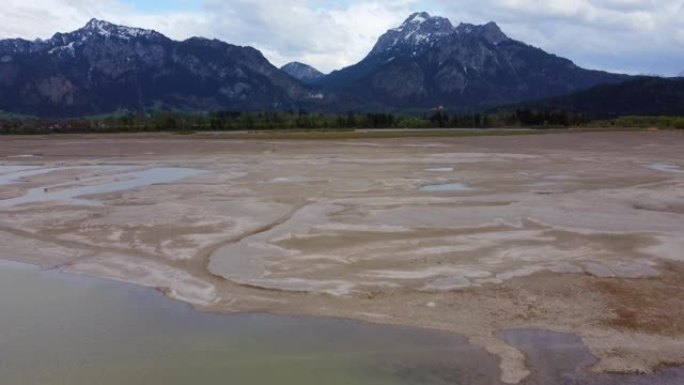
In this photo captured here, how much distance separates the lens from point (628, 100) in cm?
18425

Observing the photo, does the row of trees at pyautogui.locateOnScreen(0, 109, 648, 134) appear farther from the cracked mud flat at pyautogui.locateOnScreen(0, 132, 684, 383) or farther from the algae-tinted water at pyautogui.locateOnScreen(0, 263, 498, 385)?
the algae-tinted water at pyautogui.locateOnScreen(0, 263, 498, 385)

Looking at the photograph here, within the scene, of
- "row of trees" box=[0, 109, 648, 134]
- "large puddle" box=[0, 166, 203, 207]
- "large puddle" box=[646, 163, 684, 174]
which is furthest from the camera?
"row of trees" box=[0, 109, 648, 134]

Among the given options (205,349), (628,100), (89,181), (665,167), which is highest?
(628,100)

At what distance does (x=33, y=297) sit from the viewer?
14078 mm

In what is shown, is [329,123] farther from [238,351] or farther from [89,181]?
[238,351]

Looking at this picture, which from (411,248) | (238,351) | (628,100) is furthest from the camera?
(628,100)

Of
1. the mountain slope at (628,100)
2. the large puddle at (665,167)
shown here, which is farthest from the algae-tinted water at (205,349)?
the mountain slope at (628,100)

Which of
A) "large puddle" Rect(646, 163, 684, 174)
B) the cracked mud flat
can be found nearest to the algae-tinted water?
the cracked mud flat

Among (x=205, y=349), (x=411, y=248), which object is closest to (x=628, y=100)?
(x=411, y=248)

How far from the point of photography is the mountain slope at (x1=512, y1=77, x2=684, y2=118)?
573ft

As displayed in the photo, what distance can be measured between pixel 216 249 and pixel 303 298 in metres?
5.31

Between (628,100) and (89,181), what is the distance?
17645 cm

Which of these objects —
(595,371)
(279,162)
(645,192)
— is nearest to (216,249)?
(595,371)

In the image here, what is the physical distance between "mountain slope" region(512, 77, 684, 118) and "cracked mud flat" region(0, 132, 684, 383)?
150 metres
